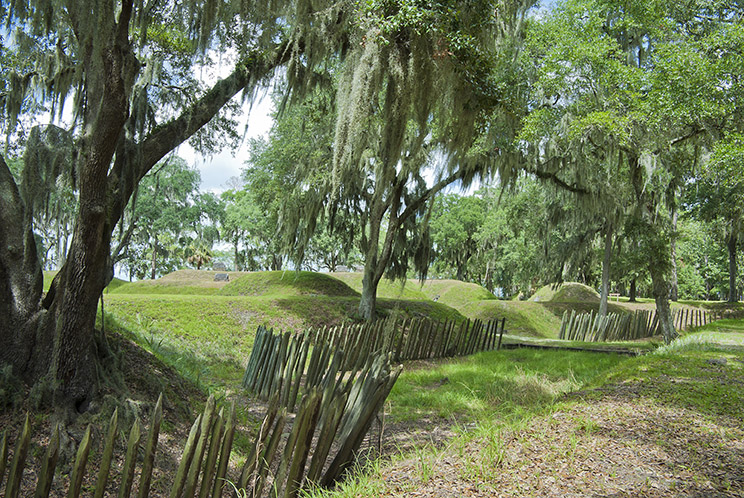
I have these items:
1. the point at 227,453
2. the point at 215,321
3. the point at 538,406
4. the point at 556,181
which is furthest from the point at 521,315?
the point at 227,453

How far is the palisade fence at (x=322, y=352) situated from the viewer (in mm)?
6395

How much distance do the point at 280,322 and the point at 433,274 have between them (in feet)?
120

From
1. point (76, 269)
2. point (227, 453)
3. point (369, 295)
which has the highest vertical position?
point (76, 269)

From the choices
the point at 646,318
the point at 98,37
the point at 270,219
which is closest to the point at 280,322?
the point at 270,219

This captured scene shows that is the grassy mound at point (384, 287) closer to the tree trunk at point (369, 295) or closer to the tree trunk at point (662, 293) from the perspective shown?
the tree trunk at point (369, 295)

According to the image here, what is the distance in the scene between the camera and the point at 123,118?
4.59 metres

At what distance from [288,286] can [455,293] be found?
42.0 feet

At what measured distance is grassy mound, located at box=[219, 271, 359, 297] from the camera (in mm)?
18719

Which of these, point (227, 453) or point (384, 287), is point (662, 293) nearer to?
point (227, 453)

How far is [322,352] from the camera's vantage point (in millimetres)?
6746

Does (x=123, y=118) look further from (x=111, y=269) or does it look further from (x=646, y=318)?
(x=646, y=318)

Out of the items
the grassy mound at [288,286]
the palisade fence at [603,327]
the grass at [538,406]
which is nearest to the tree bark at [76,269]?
the grass at [538,406]

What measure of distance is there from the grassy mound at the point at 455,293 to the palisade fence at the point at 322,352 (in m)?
16.4

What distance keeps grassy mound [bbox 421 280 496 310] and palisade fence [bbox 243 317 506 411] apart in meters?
16.4
